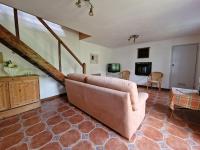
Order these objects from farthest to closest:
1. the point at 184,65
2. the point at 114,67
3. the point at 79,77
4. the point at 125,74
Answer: the point at 114,67, the point at 125,74, the point at 184,65, the point at 79,77

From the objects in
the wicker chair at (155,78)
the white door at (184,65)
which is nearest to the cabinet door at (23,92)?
the wicker chair at (155,78)

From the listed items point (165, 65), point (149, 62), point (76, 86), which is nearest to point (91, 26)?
point (76, 86)

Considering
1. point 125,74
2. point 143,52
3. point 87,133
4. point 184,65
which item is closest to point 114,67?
point 125,74

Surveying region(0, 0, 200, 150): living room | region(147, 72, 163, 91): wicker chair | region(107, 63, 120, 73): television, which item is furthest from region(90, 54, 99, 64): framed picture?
region(147, 72, 163, 91): wicker chair

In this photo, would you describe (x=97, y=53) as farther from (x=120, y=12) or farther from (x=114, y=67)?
(x=120, y=12)

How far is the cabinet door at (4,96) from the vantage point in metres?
2.08

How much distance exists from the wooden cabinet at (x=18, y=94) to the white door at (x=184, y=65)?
5158 mm

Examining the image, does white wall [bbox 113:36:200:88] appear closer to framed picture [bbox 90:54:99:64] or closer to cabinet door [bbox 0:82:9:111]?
framed picture [bbox 90:54:99:64]

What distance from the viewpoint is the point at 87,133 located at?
67.1 inches

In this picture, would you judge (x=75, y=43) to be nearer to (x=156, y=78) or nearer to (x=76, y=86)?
(x=76, y=86)

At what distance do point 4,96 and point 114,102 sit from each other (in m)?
2.36

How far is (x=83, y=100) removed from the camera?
227cm

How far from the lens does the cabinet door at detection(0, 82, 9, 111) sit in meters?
2.08

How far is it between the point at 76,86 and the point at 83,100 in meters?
0.38
